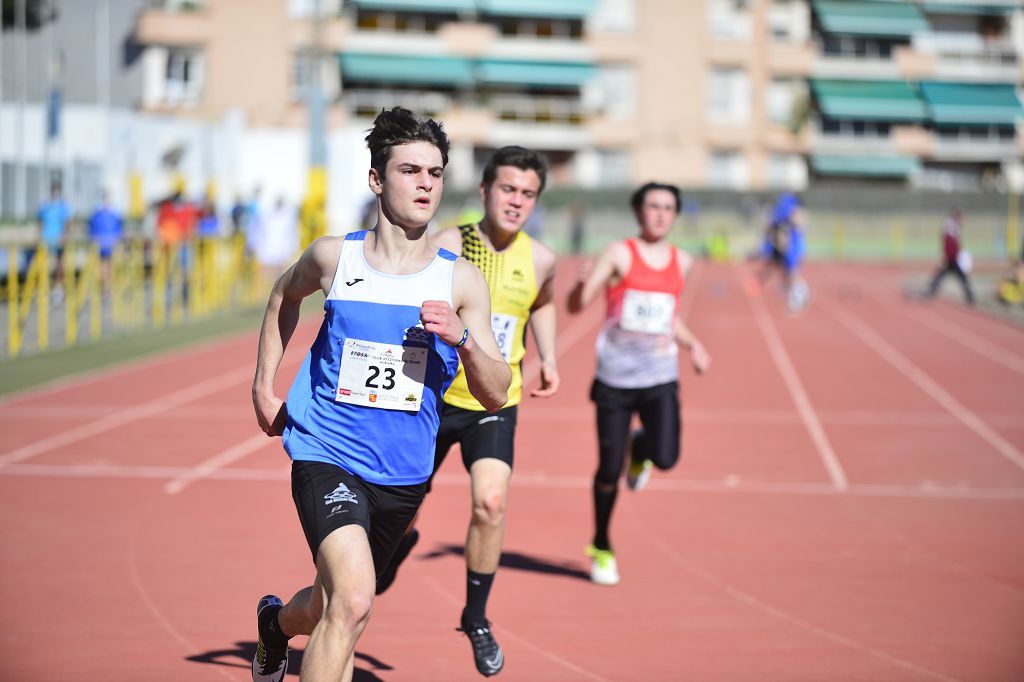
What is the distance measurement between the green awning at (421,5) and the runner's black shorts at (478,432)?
57612 millimetres

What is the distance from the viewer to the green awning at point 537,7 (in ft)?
207

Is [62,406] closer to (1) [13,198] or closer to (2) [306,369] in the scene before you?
(2) [306,369]

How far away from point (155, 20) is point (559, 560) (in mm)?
54937

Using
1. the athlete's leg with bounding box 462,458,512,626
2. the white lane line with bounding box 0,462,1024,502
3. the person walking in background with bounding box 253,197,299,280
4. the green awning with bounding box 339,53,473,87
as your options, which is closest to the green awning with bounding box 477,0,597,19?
the green awning with bounding box 339,53,473,87

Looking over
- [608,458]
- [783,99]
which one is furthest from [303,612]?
[783,99]

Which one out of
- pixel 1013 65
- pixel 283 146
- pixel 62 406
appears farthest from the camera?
pixel 1013 65

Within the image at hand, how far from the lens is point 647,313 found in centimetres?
786

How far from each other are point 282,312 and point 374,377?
0.55m

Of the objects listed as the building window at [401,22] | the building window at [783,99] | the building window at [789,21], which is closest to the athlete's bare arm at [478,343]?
the building window at [401,22]

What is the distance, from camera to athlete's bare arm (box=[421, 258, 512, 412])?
4.50 m

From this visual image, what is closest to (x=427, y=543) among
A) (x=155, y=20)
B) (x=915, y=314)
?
(x=915, y=314)

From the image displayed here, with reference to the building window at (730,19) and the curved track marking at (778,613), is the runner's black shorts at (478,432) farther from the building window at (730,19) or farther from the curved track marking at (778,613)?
the building window at (730,19)

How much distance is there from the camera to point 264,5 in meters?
60.9

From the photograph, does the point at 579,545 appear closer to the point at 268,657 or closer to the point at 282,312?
the point at 268,657
